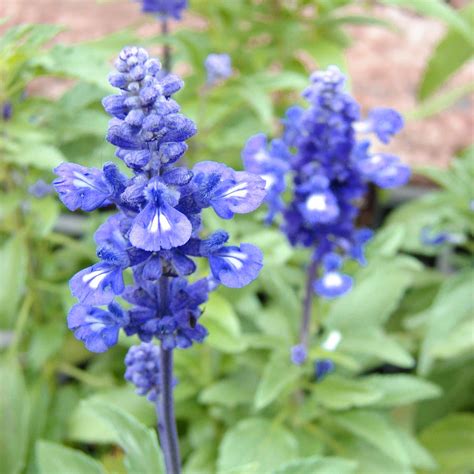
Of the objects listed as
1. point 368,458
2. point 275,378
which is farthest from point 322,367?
point 368,458

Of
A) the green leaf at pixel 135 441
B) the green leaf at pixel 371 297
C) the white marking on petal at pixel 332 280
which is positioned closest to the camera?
the green leaf at pixel 135 441

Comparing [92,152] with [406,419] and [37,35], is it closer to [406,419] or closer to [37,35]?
[37,35]

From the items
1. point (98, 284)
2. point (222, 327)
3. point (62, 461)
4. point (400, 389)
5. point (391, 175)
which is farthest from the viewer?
point (400, 389)

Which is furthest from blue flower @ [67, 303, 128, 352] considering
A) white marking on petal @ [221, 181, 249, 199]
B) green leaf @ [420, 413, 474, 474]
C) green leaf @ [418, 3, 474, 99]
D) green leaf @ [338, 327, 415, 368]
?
green leaf @ [418, 3, 474, 99]

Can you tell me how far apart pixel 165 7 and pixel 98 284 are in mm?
2101

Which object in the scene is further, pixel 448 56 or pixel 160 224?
pixel 448 56

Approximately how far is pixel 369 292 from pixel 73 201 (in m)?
1.95

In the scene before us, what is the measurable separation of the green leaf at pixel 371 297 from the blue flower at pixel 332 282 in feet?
1.44

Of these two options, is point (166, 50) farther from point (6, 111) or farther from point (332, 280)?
point (332, 280)

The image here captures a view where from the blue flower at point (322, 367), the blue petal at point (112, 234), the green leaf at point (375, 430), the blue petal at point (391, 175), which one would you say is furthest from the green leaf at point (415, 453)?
→ the blue petal at point (112, 234)

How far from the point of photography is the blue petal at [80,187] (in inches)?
57.0

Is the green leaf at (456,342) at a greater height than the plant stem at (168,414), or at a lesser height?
greater

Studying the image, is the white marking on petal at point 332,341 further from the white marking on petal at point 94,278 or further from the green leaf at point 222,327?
the white marking on petal at point 94,278

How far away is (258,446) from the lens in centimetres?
274
